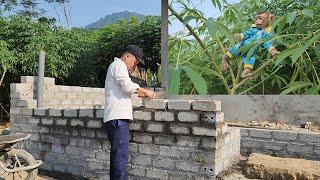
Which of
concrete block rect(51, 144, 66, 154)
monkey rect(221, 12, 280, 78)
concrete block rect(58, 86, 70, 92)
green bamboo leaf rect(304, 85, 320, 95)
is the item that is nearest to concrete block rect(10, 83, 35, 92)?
concrete block rect(58, 86, 70, 92)

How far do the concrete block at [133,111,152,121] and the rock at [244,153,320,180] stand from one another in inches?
39.7

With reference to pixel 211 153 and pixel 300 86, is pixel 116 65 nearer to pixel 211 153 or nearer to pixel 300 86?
pixel 211 153

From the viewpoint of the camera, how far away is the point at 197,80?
5168mm

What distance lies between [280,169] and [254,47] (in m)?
1.77

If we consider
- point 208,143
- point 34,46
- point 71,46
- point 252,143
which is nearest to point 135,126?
point 208,143

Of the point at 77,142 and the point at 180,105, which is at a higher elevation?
the point at 180,105

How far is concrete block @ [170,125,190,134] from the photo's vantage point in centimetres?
352

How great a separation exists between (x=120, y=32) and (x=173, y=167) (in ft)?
19.4

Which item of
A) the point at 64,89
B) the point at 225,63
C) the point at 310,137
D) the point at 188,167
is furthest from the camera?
the point at 64,89

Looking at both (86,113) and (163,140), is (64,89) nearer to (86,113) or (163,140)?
(86,113)

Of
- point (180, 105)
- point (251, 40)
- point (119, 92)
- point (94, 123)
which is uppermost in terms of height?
point (251, 40)

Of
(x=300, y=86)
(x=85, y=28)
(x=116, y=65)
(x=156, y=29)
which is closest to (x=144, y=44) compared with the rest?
(x=156, y=29)

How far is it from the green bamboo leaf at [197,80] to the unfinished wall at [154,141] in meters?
1.03

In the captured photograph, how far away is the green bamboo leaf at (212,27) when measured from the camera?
5.23m
